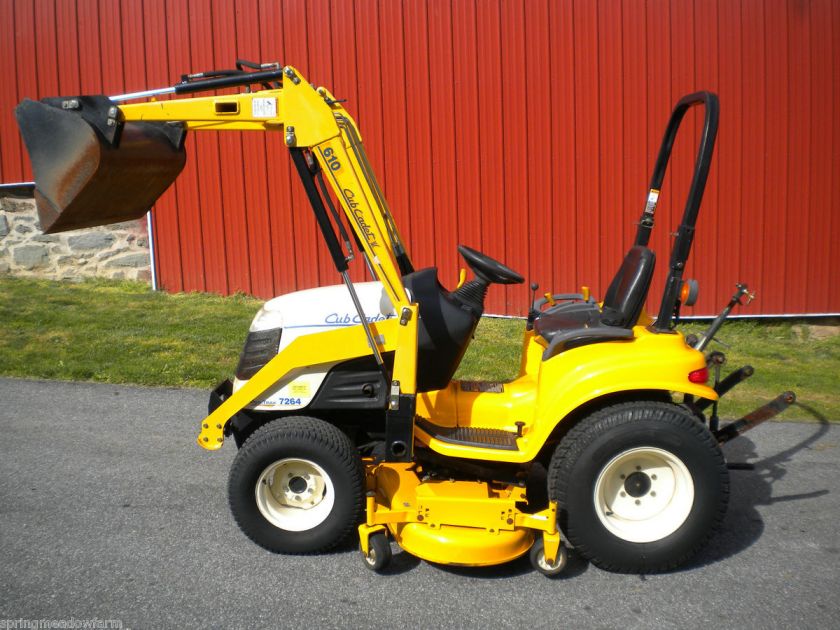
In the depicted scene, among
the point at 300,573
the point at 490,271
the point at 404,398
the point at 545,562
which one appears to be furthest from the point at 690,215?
the point at 300,573

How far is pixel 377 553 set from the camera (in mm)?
3932

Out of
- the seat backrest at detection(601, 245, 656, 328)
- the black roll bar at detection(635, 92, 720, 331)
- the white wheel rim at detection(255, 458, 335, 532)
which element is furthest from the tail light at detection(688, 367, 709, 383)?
the white wheel rim at detection(255, 458, 335, 532)

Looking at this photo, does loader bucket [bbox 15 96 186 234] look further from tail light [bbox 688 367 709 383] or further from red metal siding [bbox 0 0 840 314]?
red metal siding [bbox 0 0 840 314]

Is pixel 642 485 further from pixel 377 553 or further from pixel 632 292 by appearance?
pixel 377 553

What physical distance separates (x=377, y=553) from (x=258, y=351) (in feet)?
4.10

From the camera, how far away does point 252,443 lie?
161 inches

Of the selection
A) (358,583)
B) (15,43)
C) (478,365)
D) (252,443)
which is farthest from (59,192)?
(15,43)

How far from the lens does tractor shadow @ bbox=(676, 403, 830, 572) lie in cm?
429

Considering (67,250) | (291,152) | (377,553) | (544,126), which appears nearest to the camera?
(377,553)

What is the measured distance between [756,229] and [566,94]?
2.64 m

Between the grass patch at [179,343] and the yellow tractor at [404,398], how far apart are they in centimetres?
288

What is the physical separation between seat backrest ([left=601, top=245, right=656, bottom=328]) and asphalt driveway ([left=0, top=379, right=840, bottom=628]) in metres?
1.27

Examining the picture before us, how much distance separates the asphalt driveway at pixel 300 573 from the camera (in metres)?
3.61

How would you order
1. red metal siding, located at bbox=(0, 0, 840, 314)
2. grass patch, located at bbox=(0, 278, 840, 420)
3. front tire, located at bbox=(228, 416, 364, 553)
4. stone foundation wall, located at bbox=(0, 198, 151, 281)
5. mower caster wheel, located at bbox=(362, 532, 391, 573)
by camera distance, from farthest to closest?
stone foundation wall, located at bbox=(0, 198, 151, 281) → red metal siding, located at bbox=(0, 0, 840, 314) → grass patch, located at bbox=(0, 278, 840, 420) → front tire, located at bbox=(228, 416, 364, 553) → mower caster wheel, located at bbox=(362, 532, 391, 573)
